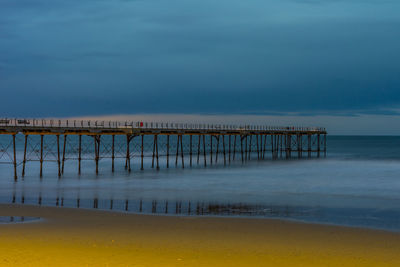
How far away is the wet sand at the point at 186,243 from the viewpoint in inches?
436

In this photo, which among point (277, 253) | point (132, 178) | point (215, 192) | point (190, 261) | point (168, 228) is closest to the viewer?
point (190, 261)

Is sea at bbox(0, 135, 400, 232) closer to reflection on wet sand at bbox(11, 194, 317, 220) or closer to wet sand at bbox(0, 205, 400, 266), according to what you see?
reflection on wet sand at bbox(11, 194, 317, 220)

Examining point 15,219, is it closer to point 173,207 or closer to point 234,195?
point 173,207

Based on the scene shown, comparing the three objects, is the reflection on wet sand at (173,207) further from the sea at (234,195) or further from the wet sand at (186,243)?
the wet sand at (186,243)

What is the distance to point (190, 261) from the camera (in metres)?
11.0

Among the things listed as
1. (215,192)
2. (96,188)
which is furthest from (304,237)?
(96,188)

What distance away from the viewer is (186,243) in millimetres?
13062

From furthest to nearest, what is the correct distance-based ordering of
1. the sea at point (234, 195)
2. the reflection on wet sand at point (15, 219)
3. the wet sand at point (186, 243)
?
1. the sea at point (234, 195)
2. the reflection on wet sand at point (15, 219)
3. the wet sand at point (186, 243)

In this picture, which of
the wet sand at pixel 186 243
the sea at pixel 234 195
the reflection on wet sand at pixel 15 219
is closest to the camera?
the wet sand at pixel 186 243

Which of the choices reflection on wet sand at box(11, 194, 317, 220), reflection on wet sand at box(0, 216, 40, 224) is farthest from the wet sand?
reflection on wet sand at box(11, 194, 317, 220)

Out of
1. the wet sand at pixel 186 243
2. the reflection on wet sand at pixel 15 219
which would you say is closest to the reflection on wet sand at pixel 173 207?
the wet sand at pixel 186 243

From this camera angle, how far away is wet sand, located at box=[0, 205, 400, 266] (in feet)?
36.3

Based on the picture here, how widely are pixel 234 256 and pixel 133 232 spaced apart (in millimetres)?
4028

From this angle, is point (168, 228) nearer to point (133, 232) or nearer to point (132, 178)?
point (133, 232)
